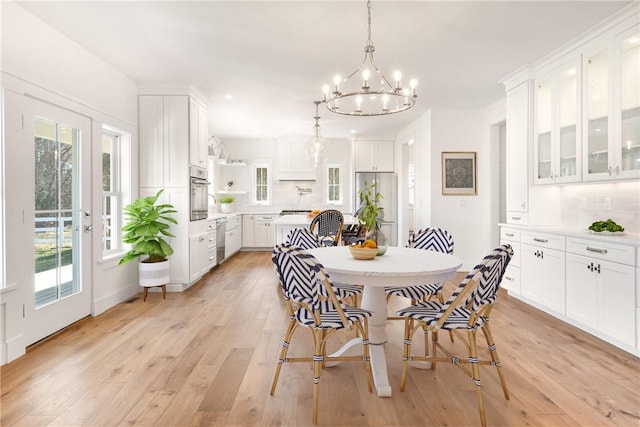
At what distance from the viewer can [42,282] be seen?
121 inches

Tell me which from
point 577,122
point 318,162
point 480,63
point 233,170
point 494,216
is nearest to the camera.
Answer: point 577,122

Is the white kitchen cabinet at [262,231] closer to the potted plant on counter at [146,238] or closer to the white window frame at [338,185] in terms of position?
the white window frame at [338,185]

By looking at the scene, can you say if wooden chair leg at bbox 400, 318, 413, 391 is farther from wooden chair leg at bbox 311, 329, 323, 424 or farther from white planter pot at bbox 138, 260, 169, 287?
white planter pot at bbox 138, 260, 169, 287

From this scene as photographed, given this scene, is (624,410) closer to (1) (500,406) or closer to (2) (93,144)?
(1) (500,406)

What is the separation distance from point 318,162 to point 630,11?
4.31 metres

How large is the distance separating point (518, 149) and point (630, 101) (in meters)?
1.48

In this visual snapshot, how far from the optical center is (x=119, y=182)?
443cm

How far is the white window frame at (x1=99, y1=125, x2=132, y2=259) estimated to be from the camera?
427 centimetres

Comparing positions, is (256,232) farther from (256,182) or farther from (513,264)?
(513,264)

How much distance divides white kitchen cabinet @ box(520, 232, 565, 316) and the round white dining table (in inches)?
66.2

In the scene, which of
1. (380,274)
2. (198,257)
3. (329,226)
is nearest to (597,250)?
(380,274)

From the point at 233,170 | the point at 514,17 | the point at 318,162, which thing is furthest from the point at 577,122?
the point at 233,170

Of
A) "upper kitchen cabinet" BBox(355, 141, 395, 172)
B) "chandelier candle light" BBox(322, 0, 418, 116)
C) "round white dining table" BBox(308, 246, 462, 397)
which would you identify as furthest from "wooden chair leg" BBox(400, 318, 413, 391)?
"upper kitchen cabinet" BBox(355, 141, 395, 172)

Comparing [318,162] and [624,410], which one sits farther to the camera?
[318,162]
